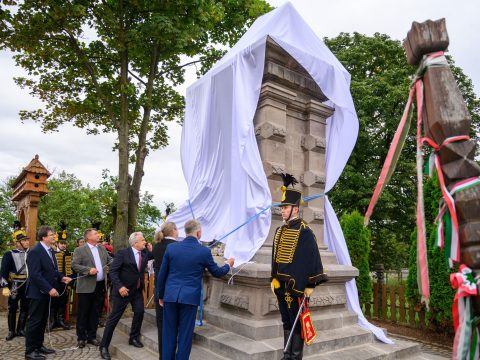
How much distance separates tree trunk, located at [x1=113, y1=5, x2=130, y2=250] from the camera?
1103cm

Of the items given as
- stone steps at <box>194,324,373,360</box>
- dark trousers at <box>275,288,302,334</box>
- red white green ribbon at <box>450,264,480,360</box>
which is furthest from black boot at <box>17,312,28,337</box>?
red white green ribbon at <box>450,264,480,360</box>

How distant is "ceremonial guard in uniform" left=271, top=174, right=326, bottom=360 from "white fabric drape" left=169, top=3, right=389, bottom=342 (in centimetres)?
109

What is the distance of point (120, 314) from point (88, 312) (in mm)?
1140

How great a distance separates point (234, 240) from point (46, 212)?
2827 centimetres

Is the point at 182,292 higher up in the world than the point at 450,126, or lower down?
lower down

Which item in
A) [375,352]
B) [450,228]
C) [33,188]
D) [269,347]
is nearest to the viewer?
[450,228]

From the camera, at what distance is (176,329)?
4.74m

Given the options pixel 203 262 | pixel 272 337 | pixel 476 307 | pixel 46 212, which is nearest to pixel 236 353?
pixel 272 337

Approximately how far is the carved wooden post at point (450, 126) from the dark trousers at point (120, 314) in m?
5.21

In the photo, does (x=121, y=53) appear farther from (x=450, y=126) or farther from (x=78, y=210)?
(x=78, y=210)

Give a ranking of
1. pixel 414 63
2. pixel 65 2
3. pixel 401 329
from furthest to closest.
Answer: pixel 65 2 < pixel 401 329 < pixel 414 63

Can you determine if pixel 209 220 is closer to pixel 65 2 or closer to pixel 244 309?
pixel 244 309

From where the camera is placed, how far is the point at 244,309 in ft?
18.0

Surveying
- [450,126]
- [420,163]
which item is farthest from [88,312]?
[450,126]
